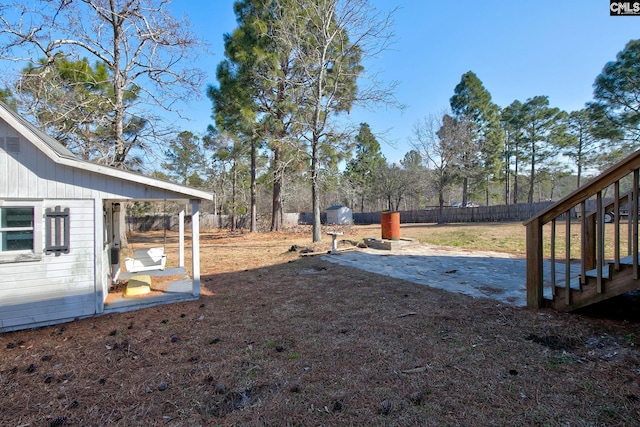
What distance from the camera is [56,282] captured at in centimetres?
403

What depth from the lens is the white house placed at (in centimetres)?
381

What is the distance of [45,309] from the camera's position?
13.0 ft

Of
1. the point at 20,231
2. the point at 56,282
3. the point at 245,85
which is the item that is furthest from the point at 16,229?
the point at 245,85

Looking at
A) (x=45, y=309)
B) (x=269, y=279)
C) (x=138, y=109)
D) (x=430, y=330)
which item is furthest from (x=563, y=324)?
(x=138, y=109)

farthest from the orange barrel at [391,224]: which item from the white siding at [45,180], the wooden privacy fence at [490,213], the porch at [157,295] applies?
the wooden privacy fence at [490,213]

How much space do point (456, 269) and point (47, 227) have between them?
7.06 m

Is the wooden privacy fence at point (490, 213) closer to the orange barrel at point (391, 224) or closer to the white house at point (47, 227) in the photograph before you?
the orange barrel at point (391, 224)

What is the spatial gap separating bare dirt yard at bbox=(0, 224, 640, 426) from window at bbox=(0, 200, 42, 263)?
96cm

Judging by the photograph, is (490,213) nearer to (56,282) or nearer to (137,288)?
(137,288)

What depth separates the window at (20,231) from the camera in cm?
382

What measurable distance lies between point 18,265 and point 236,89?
40.3 feet

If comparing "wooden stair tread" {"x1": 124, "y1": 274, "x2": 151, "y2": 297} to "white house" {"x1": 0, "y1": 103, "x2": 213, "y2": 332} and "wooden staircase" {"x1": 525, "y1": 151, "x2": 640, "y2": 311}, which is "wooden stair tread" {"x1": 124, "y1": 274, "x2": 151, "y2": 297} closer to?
"white house" {"x1": 0, "y1": 103, "x2": 213, "y2": 332}

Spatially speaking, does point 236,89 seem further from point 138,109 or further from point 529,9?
point 529,9

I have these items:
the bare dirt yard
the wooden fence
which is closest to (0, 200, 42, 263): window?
the bare dirt yard
